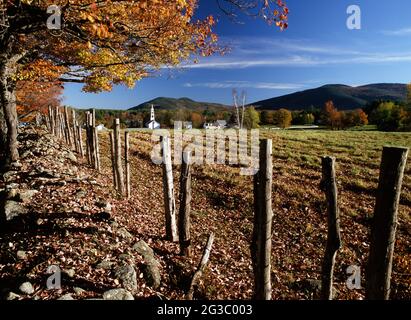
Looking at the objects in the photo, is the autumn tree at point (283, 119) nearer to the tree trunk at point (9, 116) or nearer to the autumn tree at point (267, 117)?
the autumn tree at point (267, 117)

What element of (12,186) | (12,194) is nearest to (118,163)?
(12,186)

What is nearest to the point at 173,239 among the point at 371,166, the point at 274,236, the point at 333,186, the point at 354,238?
the point at 274,236

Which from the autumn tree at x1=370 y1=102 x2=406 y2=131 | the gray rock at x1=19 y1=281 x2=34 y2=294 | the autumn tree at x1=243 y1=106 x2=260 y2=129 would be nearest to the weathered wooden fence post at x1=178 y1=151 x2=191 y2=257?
the gray rock at x1=19 y1=281 x2=34 y2=294

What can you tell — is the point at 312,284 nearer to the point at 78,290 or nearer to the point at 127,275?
the point at 127,275

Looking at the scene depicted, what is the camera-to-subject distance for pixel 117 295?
21.1 ft

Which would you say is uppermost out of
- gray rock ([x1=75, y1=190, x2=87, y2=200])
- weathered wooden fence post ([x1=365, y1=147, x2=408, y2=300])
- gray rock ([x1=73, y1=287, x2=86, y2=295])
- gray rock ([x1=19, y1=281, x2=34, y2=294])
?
weathered wooden fence post ([x1=365, y1=147, x2=408, y2=300])

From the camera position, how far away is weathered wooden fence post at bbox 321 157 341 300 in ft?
21.4

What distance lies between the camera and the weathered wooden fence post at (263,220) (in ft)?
21.5

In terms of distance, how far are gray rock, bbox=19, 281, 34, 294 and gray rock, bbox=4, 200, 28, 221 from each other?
318 centimetres

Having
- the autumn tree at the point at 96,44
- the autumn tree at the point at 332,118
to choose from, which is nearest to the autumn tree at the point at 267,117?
the autumn tree at the point at 332,118

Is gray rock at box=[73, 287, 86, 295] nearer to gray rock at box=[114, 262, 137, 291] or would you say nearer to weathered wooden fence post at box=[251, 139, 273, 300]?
gray rock at box=[114, 262, 137, 291]

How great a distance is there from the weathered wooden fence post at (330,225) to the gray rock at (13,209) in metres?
7.79

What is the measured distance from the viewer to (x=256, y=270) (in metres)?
7.02
